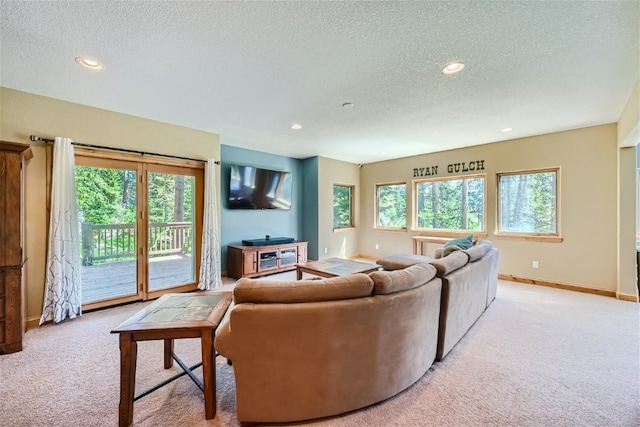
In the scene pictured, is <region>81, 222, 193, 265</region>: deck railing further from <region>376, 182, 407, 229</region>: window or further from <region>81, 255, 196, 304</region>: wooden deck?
<region>376, 182, 407, 229</region>: window

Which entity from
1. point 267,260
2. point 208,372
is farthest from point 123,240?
point 208,372

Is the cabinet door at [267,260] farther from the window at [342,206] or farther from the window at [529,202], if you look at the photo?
the window at [529,202]

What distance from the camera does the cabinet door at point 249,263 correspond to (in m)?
4.60

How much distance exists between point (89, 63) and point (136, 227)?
80.3 inches

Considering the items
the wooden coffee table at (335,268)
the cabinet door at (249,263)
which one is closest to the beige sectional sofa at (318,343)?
the wooden coffee table at (335,268)

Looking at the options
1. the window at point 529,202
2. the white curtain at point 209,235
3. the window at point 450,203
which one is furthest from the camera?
the window at point 450,203

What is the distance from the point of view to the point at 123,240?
3477 millimetres

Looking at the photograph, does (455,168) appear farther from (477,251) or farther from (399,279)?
(399,279)

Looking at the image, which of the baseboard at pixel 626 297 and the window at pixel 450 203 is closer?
the baseboard at pixel 626 297

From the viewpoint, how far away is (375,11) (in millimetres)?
1627

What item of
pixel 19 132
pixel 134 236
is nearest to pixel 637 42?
pixel 134 236

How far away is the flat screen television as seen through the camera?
4.91 meters

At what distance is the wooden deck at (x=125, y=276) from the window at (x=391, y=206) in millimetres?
4505

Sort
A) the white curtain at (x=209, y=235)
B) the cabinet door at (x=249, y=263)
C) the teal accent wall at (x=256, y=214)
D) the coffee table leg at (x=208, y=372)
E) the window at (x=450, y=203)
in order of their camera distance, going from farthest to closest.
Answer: the window at (x=450, y=203)
the teal accent wall at (x=256, y=214)
the cabinet door at (x=249, y=263)
the white curtain at (x=209, y=235)
the coffee table leg at (x=208, y=372)
